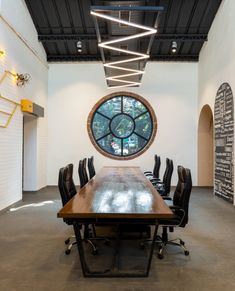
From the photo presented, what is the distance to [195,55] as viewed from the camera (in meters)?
9.28

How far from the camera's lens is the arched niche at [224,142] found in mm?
6543

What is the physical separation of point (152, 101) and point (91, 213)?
23.7 feet

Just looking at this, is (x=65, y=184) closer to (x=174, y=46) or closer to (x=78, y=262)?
(x=78, y=262)

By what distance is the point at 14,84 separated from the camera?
6.31 m

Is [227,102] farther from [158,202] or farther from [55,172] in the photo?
[55,172]

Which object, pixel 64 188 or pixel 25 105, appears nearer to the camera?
pixel 64 188

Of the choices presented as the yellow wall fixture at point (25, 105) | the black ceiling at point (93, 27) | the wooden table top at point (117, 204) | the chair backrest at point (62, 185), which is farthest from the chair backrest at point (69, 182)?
the black ceiling at point (93, 27)

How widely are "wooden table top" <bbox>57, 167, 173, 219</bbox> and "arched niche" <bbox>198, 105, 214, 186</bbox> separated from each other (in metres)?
5.66

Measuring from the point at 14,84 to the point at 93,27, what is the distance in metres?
3.10

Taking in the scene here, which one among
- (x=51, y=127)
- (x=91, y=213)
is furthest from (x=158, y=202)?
(x=51, y=127)

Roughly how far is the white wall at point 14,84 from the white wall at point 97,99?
0.92 metres

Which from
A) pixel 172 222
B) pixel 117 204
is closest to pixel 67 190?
pixel 117 204

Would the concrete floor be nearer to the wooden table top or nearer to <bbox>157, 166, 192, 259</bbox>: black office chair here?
<bbox>157, 166, 192, 259</bbox>: black office chair

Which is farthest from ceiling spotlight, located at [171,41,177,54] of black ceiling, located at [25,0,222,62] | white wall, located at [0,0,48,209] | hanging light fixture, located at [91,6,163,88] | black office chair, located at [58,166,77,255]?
black office chair, located at [58,166,77,255]
